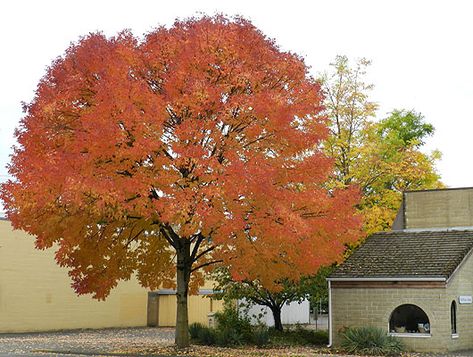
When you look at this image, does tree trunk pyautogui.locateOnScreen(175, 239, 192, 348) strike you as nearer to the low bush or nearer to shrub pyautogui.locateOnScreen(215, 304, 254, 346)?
shrub pyautogui.locateOnScreen(215, 304, 254, 346)

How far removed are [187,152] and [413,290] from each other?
10855 mm

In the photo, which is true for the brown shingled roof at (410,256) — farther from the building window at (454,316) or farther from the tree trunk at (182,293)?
the tree trunk at (182,293)

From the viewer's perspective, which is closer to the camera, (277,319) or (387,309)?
(387,309)

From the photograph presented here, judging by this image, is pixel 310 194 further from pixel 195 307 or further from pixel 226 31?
pixel 195 307

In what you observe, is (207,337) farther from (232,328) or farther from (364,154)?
(364,154)

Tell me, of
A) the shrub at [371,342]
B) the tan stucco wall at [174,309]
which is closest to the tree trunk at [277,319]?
the shrub at [371,342]

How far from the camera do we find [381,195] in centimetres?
3944

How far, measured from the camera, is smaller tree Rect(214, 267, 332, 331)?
31172 millimetres

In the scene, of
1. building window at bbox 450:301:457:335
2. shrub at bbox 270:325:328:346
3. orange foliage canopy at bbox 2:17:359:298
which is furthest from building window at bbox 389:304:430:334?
orange foliage canopy at bbox 2:17:359:298

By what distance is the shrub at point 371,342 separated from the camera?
25.5 m

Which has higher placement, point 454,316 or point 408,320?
point 454,316

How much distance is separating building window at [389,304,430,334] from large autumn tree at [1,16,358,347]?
479 centimetres

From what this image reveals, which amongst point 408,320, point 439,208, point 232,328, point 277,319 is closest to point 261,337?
point 232,328

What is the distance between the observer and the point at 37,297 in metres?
41.1
